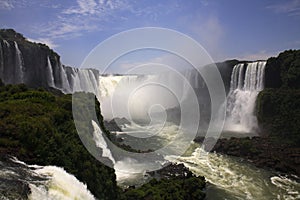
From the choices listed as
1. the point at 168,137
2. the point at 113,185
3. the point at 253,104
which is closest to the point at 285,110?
the point at 253,104

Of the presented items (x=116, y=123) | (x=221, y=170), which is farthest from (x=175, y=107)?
(x=221, y=170)

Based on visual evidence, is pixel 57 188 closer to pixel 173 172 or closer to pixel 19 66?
pixel 173 172

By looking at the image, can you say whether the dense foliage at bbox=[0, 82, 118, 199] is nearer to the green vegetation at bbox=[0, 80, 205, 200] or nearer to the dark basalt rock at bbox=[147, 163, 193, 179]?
the green vegetation at bbox=[0, 80, 205, 200]

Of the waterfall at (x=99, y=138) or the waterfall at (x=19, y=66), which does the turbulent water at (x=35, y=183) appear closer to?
the waterfall at (x=99, y=138)

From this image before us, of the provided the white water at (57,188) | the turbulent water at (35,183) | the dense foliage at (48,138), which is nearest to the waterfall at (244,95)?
the dense foliage at (48,138)

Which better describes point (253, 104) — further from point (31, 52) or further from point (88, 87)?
point (31, 52)
